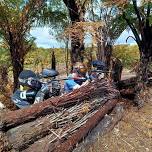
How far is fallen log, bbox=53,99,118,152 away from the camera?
7312 mm

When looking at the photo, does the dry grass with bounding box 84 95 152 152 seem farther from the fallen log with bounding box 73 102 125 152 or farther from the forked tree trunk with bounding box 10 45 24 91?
the forked tree trunk with bounding box 10 45 24 91

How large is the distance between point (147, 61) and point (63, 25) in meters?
5.18

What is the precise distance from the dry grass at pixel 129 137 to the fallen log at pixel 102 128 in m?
0.07

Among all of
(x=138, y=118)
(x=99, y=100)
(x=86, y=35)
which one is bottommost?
(x=138, y=118)

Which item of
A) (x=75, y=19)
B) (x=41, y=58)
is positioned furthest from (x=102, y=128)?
(x=41, y=58)

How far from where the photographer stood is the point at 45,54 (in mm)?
29141

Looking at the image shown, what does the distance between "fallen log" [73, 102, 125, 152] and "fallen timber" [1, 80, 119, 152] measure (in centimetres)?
12

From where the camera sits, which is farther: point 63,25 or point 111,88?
point 63,25

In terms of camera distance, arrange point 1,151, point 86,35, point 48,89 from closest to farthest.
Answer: point 1,151
point 48,89
point 86,35

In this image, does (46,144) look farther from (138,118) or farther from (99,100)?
(138,118)

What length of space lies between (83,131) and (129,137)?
1.61m

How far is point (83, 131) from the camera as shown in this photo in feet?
26.1

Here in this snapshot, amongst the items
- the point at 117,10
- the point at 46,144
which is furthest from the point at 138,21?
the point at 46,144

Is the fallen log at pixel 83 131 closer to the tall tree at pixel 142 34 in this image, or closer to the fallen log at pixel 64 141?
the fallen log at pixel 64 141
